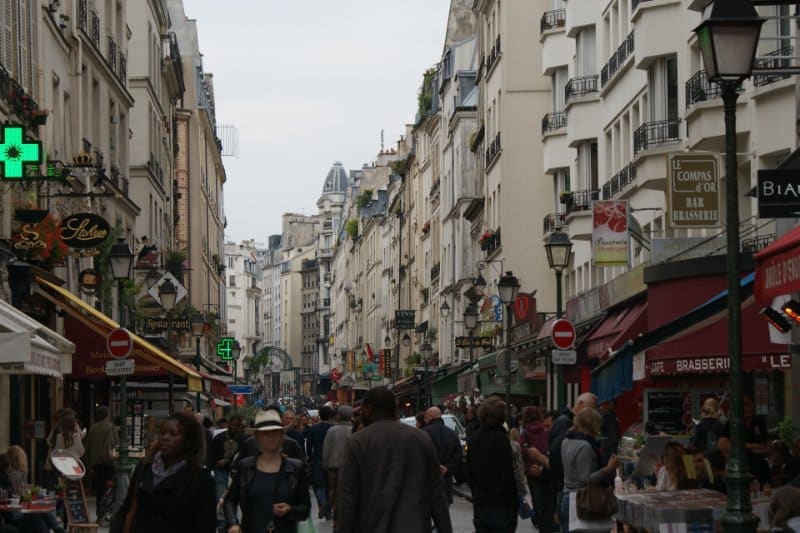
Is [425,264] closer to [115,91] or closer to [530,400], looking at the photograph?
[530,400]

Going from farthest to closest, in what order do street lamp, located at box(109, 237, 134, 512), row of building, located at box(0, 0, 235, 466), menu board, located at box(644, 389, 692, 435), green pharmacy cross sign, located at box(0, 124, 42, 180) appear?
1. menu board, located at box(644, 389, 692, 435)
2. street lamp, located at box(109, 237, 134, 512)
3. row of building, located at box(0, 0, 235, 466)
4. green pharmacy cross sign, located at box(0, 124, 42, 180)

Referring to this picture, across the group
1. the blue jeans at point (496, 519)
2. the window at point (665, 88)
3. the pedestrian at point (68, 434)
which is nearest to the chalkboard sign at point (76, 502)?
the pedestrian at point (68, 434)

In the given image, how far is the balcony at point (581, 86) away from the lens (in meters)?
39.4

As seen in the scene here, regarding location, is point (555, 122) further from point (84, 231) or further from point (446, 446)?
point (446, 446)

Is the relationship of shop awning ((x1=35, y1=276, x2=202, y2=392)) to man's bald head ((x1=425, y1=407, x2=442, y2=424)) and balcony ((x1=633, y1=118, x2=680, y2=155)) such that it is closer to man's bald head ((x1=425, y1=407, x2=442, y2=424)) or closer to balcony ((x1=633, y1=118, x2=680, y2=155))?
man's bald head ((x1=425, y1=407, x2=442, y2=424))

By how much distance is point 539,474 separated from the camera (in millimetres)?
18031

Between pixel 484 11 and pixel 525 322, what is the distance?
1561 centimetres

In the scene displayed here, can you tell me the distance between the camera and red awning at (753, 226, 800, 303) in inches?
464

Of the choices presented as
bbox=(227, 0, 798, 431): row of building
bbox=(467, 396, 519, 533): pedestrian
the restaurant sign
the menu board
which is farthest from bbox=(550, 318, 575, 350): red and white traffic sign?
bbox=(467, 396, 519, 533): pedestrian

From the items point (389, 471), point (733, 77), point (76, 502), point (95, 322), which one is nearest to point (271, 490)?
point (389, 471)

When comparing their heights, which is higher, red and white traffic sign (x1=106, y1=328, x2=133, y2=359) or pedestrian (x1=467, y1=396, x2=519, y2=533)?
red and white traffic sign (x1=106, y1=328, x2=133, y2=359)

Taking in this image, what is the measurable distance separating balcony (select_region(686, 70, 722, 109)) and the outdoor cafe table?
1345 centimetres

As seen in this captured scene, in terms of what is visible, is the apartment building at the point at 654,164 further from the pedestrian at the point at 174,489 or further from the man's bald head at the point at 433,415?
the pedestrian at the point at 174,489

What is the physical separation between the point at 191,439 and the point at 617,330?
20.7 metres
